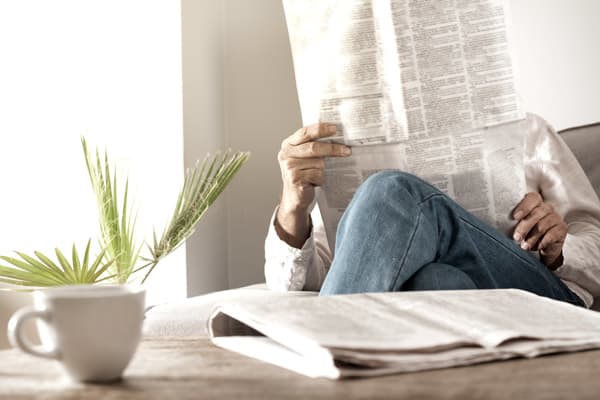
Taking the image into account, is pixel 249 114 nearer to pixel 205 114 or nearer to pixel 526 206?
pixel 205 114

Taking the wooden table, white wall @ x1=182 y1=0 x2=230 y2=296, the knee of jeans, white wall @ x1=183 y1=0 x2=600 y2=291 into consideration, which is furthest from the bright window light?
the wooden table

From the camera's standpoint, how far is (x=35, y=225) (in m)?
2.34

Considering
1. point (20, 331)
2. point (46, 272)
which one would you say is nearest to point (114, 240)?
point (46, 272)

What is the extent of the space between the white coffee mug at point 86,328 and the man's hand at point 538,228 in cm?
103

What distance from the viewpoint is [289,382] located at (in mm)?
523

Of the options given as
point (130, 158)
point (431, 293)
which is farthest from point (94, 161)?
point (431, 293)

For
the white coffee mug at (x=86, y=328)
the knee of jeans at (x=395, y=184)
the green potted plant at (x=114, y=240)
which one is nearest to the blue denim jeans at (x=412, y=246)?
the knee of jeans at (x=395, y=184)

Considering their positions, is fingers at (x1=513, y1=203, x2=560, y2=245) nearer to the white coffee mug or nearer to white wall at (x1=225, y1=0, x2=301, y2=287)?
the white coffee mug

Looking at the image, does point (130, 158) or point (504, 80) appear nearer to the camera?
point (504, 80)

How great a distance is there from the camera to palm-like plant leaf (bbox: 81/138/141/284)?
202 cm

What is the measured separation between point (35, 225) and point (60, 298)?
76.1 inches

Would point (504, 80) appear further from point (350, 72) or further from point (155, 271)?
point (155, 271)

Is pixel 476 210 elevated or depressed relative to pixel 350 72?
depressed

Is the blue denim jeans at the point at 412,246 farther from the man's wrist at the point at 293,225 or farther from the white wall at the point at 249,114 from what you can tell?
the white wall at the point at 249,114
